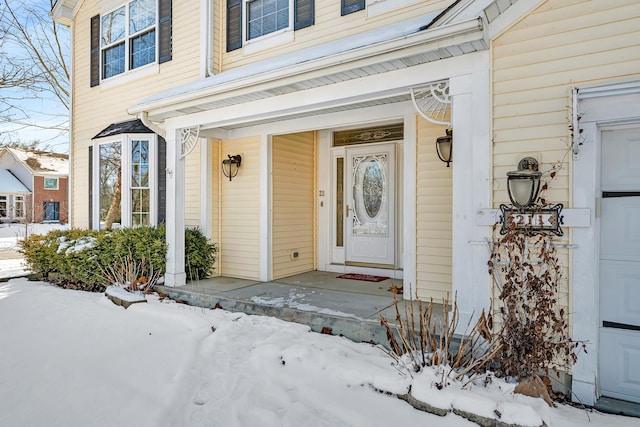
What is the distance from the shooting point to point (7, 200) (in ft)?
82.0

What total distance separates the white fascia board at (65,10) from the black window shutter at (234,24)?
445 cm

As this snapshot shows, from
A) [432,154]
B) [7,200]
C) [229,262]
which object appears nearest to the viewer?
[432,154]

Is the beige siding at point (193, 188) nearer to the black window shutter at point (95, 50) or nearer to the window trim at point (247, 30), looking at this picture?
the window trim at point (247, 30)

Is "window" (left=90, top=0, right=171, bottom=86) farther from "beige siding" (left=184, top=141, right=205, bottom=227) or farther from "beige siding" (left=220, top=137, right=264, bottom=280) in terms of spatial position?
"beige siding" (left=220, top=137, right=264, bottom=280)

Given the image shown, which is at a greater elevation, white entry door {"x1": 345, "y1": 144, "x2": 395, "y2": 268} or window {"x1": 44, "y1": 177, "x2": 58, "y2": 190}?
window {"x1": 44, "y1": 177, "x2": 58, "y2": 190}

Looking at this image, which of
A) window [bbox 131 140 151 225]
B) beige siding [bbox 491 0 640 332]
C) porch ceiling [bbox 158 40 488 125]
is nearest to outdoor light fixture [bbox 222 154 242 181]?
porch ceiling [bbox 158 40 488 125]

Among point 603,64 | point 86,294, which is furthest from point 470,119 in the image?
point 86,294

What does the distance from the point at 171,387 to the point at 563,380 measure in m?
2.94

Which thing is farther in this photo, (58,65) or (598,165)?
(58,65)

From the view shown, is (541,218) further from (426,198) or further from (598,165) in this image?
(426,198)

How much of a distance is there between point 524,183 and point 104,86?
8171 mm

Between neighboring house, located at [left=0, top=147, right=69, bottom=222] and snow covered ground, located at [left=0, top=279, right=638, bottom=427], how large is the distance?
80.0 feet

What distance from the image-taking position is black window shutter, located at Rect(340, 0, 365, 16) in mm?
5222

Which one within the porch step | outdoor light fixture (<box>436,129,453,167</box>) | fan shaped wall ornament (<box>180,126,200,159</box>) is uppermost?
fan shaped wall ornament (<box>180,126,200,159</box>)
